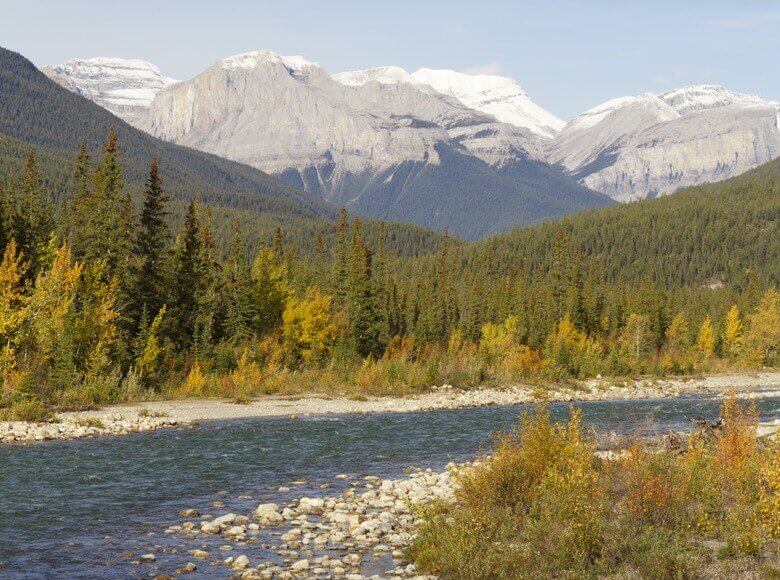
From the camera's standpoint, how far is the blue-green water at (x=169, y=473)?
746 inches

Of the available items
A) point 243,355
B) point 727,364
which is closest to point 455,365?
point 243,355

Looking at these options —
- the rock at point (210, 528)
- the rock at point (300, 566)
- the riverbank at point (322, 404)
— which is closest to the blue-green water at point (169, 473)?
the rock at point (210, 528)

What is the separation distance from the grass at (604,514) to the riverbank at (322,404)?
3496 mm

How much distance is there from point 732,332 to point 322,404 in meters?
92.2

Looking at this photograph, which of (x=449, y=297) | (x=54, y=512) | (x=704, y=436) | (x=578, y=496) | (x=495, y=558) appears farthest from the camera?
(x=449, y=297)

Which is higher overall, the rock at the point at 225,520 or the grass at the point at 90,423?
the rock at the point at 225,520

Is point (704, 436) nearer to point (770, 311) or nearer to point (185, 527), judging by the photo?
point (185, 527)

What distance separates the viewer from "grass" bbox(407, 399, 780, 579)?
15.3 metres

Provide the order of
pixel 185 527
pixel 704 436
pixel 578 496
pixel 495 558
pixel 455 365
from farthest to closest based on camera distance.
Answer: pixel 455 365
pixel 704 436
pixel 185 527
pixel 578 496
pixel 495 558

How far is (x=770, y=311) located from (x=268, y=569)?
120m

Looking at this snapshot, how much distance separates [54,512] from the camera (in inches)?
893

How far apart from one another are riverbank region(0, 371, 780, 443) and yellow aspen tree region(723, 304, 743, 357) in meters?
33.7

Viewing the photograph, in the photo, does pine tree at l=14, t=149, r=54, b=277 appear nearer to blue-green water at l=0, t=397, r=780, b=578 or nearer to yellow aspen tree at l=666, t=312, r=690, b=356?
blue-green water at l=0, t=397, r=780, b=578

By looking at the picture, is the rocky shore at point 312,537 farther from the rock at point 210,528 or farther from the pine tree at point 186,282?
the pine tree at point 186,282
